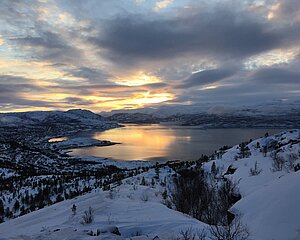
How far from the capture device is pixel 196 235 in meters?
7.17

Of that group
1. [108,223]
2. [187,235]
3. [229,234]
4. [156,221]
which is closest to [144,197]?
[108,223]

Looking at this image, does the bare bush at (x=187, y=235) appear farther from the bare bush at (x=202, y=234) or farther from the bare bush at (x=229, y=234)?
the bare bush at (x=229, y=234)

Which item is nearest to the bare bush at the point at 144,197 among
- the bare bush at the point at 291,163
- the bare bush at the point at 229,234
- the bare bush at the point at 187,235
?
the bare bush at the point at 229,234

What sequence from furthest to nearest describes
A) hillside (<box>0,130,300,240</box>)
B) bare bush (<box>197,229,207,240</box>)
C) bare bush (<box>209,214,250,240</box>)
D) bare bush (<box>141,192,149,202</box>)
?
bare bush (<box>141,192,149,202</box>) → hillside (<box>0,130,300,240</box>) → bare bush (<box>197,229,207,240</box>) → bare bush (<box>209,214,250,240</box>)

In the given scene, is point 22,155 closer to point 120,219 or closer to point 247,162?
point 247,162

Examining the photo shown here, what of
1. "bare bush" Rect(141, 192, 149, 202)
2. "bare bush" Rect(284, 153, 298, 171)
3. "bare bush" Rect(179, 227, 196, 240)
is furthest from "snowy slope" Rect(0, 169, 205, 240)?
"bare bush" Rect(284, 153, 298, 171)

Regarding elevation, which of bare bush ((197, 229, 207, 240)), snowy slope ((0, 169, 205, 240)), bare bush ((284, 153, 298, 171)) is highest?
bare bush ((284, 153, 298, 171))

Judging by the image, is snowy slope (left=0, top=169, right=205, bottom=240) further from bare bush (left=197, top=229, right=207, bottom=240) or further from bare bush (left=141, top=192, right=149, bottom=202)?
bare bush (left=141, top=192, right=149, bottom=202)

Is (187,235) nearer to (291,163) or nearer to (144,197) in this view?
(144,197)

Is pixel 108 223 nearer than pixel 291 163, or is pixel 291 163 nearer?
pixel 108 223

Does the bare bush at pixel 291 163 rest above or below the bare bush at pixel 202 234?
above

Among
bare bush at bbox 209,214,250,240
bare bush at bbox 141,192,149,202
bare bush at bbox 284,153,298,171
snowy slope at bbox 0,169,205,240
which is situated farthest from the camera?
bare bush at bbox 284,153,298,171

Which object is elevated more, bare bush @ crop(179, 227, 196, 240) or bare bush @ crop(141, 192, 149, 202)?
bare bush @ crop(179, 227, 196, 240)

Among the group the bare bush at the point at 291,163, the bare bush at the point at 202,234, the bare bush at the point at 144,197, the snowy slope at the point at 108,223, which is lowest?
the bare bush at the point at 144,197
